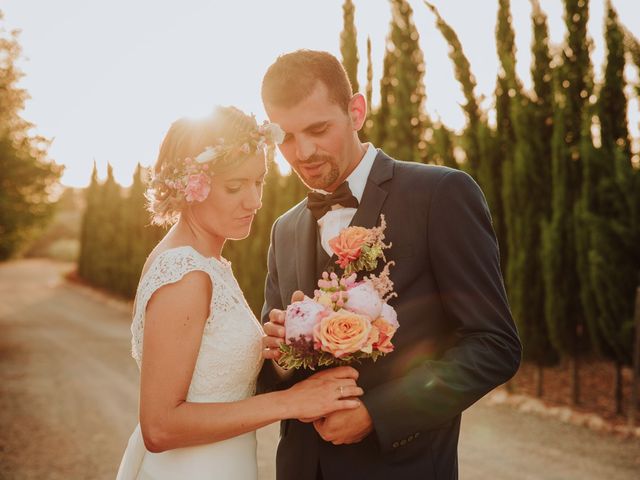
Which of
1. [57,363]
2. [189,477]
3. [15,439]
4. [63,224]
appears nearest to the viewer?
[189,477]

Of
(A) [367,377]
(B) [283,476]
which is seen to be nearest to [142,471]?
(B) [283,476]

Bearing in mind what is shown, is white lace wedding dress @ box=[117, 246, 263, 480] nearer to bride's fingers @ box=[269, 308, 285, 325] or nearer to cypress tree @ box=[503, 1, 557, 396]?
bride's fingers @ box=[269, 308, 285, 325]

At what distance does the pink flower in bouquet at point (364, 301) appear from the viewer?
2168 mm

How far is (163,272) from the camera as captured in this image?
8.17ft

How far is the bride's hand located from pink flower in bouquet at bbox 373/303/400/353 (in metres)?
0.20

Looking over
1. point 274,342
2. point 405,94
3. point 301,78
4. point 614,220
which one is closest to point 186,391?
point 274,342

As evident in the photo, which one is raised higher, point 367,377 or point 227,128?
point 227,128

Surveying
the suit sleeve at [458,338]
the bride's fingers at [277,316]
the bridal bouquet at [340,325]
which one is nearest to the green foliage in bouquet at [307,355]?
the bridal bouquet at [340,325]

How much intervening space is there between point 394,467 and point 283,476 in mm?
530

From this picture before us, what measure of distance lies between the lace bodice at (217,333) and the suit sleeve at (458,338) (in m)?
0.63

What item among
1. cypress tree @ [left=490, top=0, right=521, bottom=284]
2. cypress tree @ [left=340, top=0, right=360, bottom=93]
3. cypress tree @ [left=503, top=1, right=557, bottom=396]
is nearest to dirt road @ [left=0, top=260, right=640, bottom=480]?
cypress tree @ [left=503, top=1, right=557, bottom=396]

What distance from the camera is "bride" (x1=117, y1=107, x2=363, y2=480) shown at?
2369 millimetres

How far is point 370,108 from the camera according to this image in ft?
41.6

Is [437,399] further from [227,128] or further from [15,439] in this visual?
[15,439]
